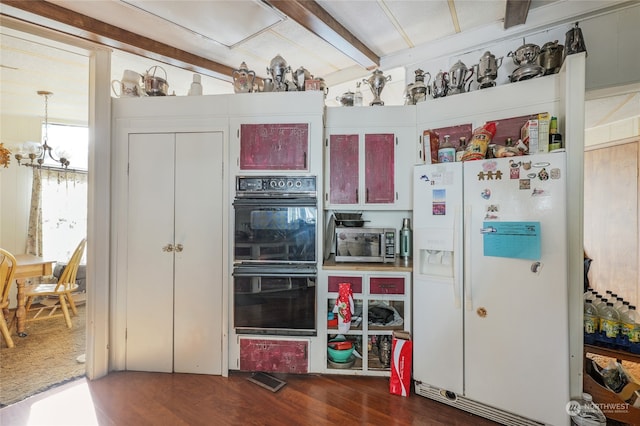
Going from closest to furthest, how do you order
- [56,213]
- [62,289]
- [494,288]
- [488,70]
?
1. [494,288]
2. [488,70]
3. [62,289]
4. [56,213]

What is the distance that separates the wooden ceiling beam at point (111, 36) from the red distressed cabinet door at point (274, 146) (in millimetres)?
1151

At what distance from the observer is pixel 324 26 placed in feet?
7.07

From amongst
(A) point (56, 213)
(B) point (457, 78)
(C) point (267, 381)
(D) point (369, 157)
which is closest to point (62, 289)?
(A) point (56, 213)

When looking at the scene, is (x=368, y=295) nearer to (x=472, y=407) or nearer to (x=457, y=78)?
(x=472, y=407)

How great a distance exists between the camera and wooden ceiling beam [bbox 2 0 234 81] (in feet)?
6.59

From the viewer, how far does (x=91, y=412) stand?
1.88 m

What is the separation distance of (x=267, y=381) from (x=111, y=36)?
124 inches

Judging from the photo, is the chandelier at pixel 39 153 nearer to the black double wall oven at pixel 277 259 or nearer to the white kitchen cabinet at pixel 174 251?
the white kitchen cabinet at pixel 174 251

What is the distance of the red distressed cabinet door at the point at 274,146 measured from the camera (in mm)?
2293

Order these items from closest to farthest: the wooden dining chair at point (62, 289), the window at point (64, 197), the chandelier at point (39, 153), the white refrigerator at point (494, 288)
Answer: the white refrigerator at point (494, 288) < the wooden dining chair at point (62, 289) < the chandelier at point (39, 153) < the window at point (64, 197)

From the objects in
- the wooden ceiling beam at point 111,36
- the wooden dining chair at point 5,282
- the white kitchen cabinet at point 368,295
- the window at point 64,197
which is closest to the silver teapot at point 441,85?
the white kitchen cabinet at point 368,295

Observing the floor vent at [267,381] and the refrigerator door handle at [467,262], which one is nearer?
the refrigerator door handle at [467,262]

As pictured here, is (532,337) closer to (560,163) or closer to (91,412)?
(560,163)

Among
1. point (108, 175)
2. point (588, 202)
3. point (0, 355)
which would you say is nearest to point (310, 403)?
point (108, 175)
